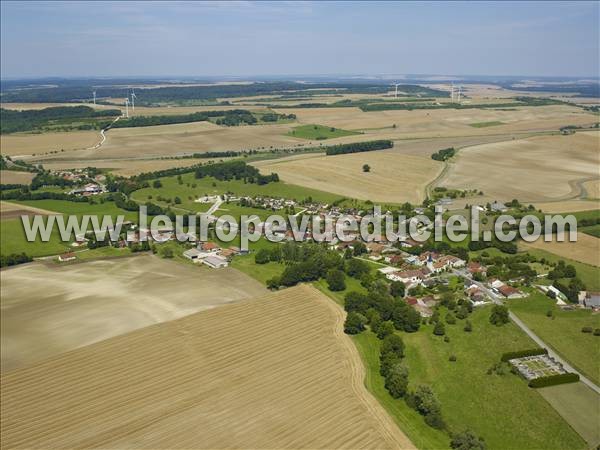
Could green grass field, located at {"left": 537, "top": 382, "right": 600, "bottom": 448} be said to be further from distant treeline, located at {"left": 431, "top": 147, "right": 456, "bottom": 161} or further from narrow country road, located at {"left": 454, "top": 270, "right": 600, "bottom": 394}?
distant treeline, located at {"left": 431, "top": 147, "right": 456, "bottom": 161}

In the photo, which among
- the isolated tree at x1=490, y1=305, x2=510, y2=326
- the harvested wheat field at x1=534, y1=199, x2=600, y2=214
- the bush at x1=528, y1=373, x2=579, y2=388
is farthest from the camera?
the harvested wheat field at x1=534, y1=199, x2=600, y2=214

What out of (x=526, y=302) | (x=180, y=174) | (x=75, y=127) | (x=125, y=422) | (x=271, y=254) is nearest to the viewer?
(x=125, y=422)

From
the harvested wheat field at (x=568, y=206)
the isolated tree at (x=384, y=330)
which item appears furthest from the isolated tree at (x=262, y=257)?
the harvested wheat field at (x=568, y=206)

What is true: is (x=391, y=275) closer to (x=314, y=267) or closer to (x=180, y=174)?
(x=314, y=267)

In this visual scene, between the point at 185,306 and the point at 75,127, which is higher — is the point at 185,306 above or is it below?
below

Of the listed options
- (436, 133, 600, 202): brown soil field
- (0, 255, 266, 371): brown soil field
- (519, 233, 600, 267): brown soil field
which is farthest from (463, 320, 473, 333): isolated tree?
(436, 133, 600, 202): brown soil field

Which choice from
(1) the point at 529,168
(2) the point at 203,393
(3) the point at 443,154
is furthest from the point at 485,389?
(3) the point at 443,154

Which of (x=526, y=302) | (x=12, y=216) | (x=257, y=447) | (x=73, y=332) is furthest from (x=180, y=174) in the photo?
(x=257, y=447)

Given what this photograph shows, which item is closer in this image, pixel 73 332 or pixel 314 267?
pixel 73 332
